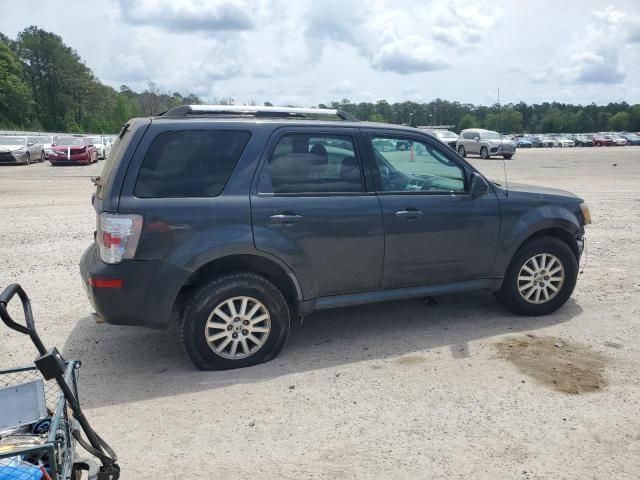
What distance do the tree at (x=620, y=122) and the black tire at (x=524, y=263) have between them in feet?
474

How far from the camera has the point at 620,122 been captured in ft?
437

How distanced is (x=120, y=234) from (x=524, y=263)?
3577 millimetres

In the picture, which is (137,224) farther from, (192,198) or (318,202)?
(318,202)

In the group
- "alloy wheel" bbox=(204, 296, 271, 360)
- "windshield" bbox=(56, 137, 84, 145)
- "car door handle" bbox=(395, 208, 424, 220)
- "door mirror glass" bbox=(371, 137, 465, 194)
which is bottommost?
"alloy wheel" bbox=(204, 296, 271, 360)

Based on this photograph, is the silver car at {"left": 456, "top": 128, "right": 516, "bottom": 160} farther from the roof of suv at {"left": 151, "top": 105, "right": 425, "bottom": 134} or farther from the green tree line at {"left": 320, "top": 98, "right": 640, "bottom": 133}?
the green tree line at {"left": 320, "top": 98, "right": 640, "bottom": 133}

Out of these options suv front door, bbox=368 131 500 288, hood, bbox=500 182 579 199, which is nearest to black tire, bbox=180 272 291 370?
suv front door, bbox=368 131 500 288

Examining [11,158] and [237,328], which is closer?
[237,328]

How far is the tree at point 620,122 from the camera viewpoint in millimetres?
132625

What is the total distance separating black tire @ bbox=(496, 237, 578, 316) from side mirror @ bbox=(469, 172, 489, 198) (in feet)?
2.38

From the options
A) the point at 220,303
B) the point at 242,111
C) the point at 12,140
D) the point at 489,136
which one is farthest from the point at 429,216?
the point at 489,136

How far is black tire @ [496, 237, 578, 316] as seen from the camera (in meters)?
5.41

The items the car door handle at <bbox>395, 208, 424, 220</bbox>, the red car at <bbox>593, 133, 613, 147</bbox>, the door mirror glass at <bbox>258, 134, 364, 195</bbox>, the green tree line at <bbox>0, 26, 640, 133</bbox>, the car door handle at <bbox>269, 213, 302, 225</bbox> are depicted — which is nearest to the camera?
the car door handle at <bbox>269, 213, 302, 225</bbox>

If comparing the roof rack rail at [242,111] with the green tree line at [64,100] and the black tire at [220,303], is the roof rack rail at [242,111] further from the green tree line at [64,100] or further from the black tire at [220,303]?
the green tree line at [64,100]

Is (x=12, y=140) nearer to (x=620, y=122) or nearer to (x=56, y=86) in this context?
(x=56, y=86)
